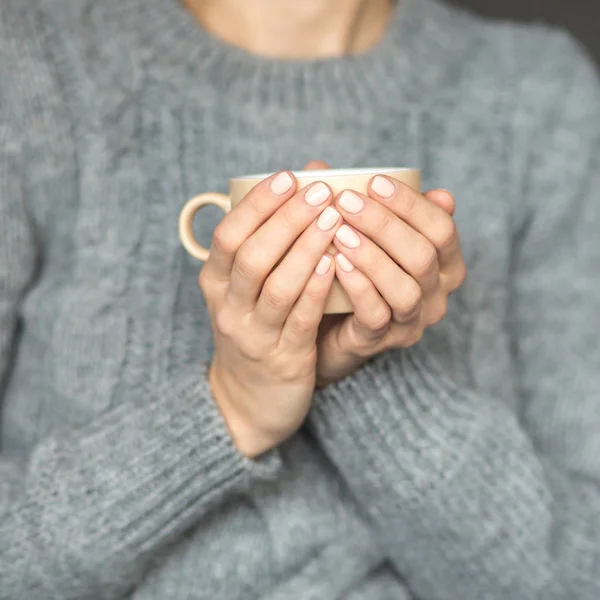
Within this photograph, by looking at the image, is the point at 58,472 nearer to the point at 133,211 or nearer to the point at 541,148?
the point at 133,211

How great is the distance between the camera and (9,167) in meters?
0.80

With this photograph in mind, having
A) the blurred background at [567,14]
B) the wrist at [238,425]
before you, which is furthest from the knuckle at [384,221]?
the blurred background at [567,14]

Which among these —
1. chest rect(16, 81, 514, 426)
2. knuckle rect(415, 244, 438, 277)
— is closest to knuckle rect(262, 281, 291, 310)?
knuckle rect(415, 244, 438, 277)

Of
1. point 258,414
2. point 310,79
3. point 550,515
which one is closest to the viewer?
point 258,414

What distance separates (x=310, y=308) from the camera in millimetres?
612

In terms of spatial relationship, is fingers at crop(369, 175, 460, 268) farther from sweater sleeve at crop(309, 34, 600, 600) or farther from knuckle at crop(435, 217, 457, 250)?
sweater sleeve at crop(309, 34, 600, 600)

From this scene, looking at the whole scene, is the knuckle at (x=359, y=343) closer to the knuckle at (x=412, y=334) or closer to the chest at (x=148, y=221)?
the knuckle at (x=412, y=334)

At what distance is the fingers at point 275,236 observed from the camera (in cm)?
58

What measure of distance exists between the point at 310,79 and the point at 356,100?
60mm

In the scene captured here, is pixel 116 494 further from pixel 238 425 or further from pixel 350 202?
pixel 350 202

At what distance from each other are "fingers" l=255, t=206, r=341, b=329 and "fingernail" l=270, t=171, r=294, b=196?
0.10 ft

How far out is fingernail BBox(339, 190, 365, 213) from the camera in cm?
58

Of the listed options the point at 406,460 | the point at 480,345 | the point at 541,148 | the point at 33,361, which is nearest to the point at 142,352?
the point at 33,361

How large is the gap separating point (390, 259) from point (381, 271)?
1 cm
